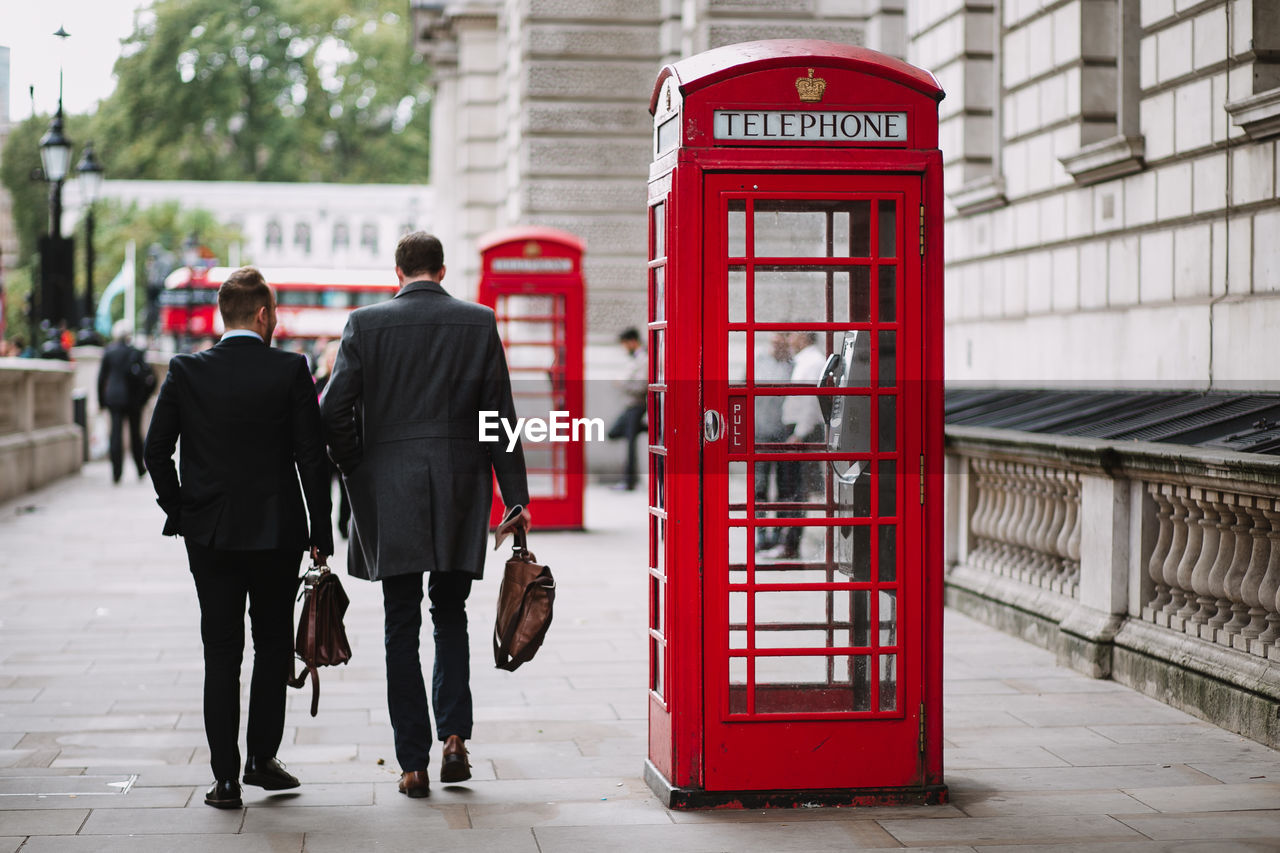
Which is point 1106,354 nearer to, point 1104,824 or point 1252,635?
point 1252,635

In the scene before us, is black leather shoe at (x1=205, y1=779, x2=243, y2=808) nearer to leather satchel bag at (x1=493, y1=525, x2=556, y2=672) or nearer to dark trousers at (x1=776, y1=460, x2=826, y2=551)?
leather satchel bag at (x1=493, y1=525, x2=556, y2=672)

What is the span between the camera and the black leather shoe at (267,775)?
575cm

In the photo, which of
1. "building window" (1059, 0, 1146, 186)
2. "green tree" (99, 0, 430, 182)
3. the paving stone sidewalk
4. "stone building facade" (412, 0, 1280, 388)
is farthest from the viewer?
"green tree" (99, 0, 430, 182)

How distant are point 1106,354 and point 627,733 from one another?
18.1ft

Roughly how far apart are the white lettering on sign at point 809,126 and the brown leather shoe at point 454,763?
2235 mm

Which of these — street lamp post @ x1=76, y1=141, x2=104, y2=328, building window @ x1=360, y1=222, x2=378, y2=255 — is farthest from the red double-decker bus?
street lamp post @ x1=76, y1=141, x2=104, y2=328

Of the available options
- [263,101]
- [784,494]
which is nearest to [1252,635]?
[784,494]

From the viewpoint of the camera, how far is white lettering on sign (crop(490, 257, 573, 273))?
14.4m

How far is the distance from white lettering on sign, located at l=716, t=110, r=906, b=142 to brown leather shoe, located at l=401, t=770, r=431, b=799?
234cm

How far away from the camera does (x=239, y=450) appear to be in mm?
5617

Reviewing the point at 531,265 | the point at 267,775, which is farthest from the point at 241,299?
the point at 531,265

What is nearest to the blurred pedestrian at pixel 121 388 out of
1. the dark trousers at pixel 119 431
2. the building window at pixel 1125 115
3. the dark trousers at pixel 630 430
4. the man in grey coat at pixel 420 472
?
the dark trousers at pixel 119 431

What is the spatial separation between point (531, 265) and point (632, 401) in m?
3.75

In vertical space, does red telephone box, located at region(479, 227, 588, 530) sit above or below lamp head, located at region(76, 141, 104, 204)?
below
